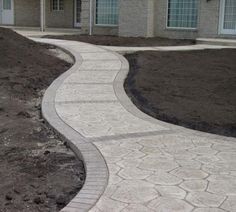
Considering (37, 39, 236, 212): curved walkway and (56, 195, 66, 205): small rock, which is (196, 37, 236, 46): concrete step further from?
(56, 195, 66, 205): small rock

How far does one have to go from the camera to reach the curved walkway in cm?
425

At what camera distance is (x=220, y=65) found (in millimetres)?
12336

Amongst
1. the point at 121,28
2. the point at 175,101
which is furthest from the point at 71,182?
the point at 121,28

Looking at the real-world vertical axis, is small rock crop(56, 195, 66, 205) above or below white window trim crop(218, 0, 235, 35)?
below

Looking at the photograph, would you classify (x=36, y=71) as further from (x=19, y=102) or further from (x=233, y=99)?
(x=233, y=99)

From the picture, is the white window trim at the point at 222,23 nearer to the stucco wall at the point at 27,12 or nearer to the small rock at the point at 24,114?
the small rock at the point at 24,114

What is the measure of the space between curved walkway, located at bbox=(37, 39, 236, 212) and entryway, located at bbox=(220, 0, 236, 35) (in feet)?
35.8

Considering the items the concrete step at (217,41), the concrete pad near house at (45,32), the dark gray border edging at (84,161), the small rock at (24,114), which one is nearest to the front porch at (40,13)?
the concrete pad near house at (45,32)

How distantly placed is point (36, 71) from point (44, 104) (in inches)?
116

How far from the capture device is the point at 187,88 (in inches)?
376

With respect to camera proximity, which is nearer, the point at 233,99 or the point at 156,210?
the point at 156,210

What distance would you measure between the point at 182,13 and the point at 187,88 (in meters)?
11.2

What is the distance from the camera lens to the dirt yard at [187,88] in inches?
287

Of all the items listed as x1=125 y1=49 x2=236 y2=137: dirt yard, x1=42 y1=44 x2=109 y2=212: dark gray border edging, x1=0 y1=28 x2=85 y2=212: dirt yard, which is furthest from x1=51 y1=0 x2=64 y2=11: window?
x1=42 y1=44 x2=109 y2=212: dark gray border edging
